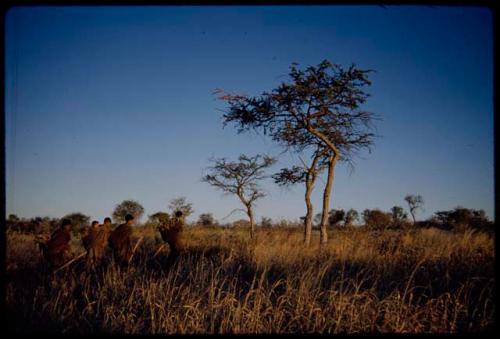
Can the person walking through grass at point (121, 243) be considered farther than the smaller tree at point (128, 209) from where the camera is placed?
No

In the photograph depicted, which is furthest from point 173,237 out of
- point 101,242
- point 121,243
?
point 101,242

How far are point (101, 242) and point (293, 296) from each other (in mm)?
5482

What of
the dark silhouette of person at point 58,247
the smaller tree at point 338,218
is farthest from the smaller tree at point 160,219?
the smaller tree at point 338,218

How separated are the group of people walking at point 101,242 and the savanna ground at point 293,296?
0.55m

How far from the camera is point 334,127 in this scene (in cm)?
941

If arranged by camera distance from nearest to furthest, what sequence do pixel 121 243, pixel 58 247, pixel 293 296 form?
pixel 293 296 < pixel 58 247 < pixel 121 243

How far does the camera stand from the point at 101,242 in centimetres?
732

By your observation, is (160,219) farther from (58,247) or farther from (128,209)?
(128,209)

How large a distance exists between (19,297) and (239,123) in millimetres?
7196

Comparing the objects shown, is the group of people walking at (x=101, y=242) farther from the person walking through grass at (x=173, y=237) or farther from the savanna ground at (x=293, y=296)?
the savanna ground at (x=293, y=296)

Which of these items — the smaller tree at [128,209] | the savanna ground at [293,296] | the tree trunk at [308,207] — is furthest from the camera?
the smaller tree at [128,209]

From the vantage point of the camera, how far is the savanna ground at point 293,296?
3.19m

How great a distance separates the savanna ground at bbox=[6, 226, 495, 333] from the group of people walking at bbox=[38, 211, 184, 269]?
547 mm
